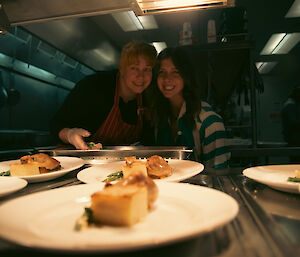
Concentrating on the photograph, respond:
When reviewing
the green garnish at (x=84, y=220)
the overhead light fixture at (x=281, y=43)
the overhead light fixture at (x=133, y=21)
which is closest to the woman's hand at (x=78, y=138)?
the green garnish at (x=84, y=220)

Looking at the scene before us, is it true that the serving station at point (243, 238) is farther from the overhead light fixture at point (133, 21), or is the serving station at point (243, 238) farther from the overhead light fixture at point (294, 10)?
the overhead light fixture at point (294, 10)

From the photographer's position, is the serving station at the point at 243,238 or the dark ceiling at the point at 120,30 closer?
the serving station at the point at 243,238

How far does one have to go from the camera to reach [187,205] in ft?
1.89

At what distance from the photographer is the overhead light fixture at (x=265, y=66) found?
7.86m

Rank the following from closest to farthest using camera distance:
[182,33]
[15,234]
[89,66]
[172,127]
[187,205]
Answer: [15,234]
[187,205]
[172,127]
[182,33]
[89,66]

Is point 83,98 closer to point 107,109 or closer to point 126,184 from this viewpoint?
point 107,109

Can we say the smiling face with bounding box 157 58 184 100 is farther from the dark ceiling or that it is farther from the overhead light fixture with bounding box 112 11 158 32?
the overhead light fixture with bounding box 112 11 158 32

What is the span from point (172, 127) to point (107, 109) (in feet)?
2.58

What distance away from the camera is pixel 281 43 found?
22.0 feet

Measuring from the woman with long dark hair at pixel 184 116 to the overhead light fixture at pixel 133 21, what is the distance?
94.1 inches

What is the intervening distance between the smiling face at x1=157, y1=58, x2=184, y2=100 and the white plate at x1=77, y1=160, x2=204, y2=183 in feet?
4.74

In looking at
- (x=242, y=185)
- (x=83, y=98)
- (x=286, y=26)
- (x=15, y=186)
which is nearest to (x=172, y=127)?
(x=83, y=98)

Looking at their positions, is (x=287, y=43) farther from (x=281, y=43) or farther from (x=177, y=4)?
(x=177, y=4)

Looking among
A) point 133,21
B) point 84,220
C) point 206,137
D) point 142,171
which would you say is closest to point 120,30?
point 133,21
